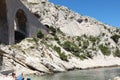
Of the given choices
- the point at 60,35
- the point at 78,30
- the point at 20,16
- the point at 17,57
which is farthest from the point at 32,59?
the point at 78,30

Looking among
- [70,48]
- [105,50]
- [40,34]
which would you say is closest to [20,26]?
[40,34]

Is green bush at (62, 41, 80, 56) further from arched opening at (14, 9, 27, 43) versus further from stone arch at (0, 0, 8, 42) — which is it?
stone arch at (0, 0, 8, 42)

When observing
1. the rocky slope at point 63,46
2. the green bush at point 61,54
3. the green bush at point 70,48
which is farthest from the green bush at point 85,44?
the green bush at point 61,54

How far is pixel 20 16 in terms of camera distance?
290ft

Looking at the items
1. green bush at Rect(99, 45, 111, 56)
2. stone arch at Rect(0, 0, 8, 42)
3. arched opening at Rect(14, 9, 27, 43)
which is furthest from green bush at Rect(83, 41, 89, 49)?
stone arch at Rect(0, 0, 8, 42)

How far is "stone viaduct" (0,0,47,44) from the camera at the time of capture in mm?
74938

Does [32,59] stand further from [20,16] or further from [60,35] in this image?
[60,35]

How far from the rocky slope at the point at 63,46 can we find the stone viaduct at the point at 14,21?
2.84 meters

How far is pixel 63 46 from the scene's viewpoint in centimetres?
9794

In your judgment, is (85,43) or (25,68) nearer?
(25,68)

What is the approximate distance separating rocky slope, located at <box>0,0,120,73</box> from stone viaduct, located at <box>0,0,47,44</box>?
9.31 ft

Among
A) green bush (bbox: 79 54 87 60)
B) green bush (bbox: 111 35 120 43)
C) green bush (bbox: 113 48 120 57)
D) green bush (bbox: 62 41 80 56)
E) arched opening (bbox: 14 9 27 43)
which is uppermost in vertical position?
A: arched opening (bbox: 14 9 27 43)

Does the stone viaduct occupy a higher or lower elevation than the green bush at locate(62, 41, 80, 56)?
higher

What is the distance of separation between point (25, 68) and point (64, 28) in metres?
55.5
